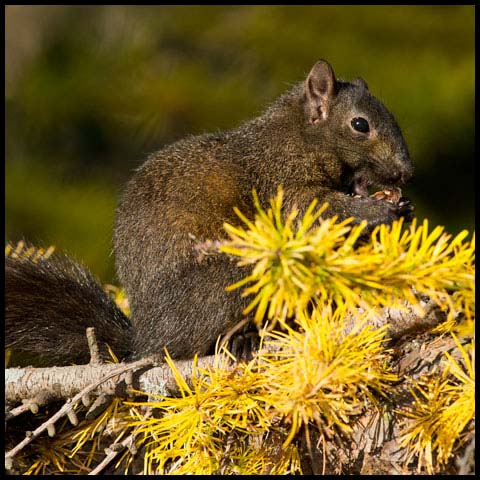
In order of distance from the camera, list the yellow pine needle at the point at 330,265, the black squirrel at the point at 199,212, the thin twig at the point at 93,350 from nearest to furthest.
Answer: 1. the yellow pine needle at the point at 330,265
2. the thin twig at the point at 93,350
3. the black squirrel at the point at 199,212

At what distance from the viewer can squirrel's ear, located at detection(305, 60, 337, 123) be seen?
2055mm

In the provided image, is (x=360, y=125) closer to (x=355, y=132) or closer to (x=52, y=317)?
(x=355, y=132)

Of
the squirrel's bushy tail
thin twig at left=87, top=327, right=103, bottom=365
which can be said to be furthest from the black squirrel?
thin twig at left=87, top=327, right=103, bottom=365

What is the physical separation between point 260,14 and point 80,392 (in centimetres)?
291

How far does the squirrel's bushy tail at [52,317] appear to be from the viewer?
1790 mm

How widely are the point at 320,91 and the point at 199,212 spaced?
20.3 inches

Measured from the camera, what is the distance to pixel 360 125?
6.57 ft

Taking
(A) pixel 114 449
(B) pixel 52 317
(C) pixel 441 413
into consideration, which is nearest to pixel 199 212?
(B) pixel 52 317

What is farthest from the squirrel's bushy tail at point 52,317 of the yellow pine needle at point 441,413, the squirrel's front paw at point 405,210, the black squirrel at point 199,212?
the yellow pine needle at point 441,413

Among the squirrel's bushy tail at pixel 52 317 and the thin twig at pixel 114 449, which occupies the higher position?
the squirrel's bushy tail at pixel 52 317

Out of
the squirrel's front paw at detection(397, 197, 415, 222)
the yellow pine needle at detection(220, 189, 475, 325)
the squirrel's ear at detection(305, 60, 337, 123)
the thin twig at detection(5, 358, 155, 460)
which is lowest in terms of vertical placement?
the thin twig at detection(5, 358, 155, 460)

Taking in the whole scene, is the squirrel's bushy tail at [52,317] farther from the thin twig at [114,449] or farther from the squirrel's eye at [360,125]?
the squirrel's eye at [360,125]

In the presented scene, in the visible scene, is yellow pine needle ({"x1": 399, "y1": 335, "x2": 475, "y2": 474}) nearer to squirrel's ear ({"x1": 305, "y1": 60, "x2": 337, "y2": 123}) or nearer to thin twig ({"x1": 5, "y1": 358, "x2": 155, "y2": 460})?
thin twig ({"x1": 5, "y1": 358, "x2": 155, "y2": 460})

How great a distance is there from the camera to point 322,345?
1251 mm
